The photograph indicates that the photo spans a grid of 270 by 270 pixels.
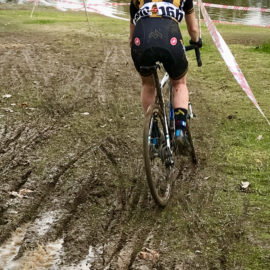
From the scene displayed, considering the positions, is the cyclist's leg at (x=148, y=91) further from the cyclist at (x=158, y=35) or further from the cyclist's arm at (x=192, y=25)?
the cyclist's arm at (x=192, y=25)

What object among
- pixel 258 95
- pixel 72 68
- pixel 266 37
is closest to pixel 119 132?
pixel 258 95

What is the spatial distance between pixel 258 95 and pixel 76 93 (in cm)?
305

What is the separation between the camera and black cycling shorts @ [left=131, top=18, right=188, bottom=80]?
14.3ft

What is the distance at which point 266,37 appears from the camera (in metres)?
15.7

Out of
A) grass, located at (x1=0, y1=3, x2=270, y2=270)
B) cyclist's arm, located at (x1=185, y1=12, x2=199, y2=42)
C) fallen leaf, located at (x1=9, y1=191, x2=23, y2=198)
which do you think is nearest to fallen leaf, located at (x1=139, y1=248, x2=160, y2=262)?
grass, located at (x1=0, y1=3, x2=270, y2=270)

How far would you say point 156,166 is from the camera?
473 centimetres

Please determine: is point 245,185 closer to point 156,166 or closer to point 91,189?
point 156,166

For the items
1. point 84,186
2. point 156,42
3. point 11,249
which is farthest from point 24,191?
point 156,42

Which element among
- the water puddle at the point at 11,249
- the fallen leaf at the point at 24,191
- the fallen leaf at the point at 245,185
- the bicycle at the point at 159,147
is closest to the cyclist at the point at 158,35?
the bicycle at the point at 159,147

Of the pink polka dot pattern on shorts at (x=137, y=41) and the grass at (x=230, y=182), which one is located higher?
the pink polka dot pattern on shorts at (x=137, y=41)

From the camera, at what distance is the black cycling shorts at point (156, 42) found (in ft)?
14.3

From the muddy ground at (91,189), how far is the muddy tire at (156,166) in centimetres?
12

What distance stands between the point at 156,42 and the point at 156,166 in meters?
1.13

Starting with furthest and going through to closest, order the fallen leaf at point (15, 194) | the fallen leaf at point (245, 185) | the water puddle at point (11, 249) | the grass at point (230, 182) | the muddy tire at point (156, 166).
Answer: the fallen leaf at point (245, 185) < the fallen leaf at point (15, 194) < the muddy tire at point (156, 166) < the grass at point (230, 182) < the water puddle at point (11, 249)
